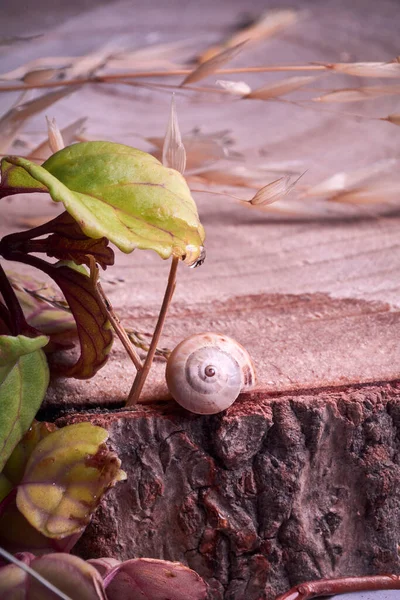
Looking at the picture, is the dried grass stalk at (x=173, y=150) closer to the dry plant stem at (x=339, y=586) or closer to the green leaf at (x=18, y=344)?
the green leaf at (x=18, y=344)

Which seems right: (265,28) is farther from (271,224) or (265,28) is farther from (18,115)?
(18,115)

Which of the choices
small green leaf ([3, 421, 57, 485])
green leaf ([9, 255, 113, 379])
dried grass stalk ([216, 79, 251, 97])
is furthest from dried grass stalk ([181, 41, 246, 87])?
small green leaf ([3, 421, 57, 485])

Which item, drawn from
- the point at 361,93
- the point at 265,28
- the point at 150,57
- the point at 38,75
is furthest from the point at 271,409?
the point at 265,28

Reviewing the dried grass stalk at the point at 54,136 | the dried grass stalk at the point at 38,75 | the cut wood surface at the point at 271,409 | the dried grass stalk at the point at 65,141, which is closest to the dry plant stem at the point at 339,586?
the cut wood surface at the point at 271,409

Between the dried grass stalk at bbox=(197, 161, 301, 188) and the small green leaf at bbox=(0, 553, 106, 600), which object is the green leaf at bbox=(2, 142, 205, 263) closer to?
the small green leaf at bbox=(0, 553, 106, 600)

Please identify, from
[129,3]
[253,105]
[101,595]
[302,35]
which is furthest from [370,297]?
[129,3]

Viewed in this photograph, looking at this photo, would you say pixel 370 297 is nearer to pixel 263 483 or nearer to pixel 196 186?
pixel 263 483
